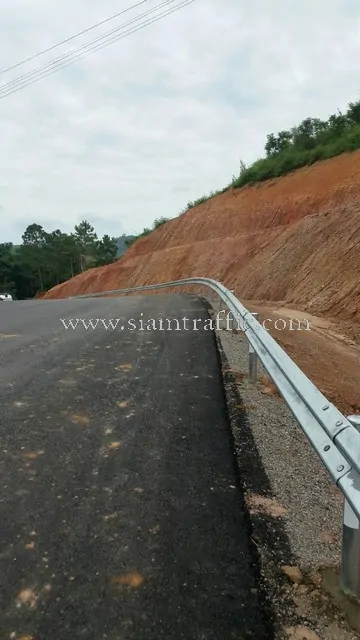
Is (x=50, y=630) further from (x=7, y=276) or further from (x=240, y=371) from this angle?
(x=7, y=276)

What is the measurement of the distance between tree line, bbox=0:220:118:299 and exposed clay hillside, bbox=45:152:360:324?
155 feet

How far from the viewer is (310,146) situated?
39.1 meters

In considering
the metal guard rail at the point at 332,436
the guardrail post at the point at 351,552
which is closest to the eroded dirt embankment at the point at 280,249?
the metal guard rail at the point at 332,436

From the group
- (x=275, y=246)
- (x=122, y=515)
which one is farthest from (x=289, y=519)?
(x=275, y=246)

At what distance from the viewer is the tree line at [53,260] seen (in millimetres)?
104750

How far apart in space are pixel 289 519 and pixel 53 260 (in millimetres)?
105786

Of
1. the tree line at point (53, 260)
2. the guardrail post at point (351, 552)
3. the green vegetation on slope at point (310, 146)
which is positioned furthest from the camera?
the tree line at point (53, 260)

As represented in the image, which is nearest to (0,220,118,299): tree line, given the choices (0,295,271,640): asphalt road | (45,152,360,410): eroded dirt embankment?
(45,152,360,410): eroded dirt embankment

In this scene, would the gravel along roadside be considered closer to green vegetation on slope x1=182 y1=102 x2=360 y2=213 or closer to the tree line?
green vegetation on slope x1=182 y1=102 x2=360 y2=213

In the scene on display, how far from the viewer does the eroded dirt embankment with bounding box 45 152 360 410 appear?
53.9 feet

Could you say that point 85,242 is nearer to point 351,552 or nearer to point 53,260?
point 53,260

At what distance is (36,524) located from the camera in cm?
278

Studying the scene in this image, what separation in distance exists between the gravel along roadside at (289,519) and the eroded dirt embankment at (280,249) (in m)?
2.54

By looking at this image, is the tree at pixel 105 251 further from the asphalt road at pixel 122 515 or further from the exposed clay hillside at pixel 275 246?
the asphalt road at pixel 122 515
